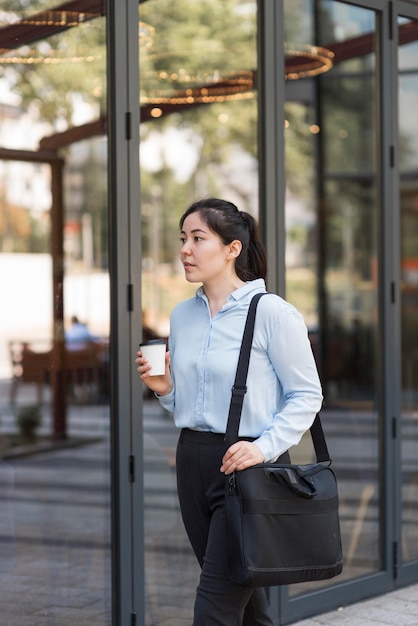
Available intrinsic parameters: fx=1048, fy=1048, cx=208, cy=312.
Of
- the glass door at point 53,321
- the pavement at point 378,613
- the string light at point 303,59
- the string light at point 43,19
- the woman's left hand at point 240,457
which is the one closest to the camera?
the woman's left hand at point 240,457

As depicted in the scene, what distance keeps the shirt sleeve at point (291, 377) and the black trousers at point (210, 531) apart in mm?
163

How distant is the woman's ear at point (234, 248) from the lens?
2.72m

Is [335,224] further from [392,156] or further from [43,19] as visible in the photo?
[392,156]

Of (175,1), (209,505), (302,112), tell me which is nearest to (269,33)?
(209,505)

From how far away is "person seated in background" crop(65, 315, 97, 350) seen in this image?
863 centimetres

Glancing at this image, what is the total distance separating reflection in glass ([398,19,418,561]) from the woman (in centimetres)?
233

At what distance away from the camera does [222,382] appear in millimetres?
2607

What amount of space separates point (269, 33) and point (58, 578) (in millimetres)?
2331

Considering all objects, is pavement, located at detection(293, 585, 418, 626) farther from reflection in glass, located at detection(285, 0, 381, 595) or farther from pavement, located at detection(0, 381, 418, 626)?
reflection in glass, located at detection(285, 0, 381, 595)

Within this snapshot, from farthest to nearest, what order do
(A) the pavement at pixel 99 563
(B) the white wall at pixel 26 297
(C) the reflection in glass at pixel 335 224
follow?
(B) the white wall at pixel 26 297, (C) the reflection in glass at pixel 335 224, (A) the pavement at pixel 99 563

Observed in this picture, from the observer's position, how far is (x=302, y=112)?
425 inches

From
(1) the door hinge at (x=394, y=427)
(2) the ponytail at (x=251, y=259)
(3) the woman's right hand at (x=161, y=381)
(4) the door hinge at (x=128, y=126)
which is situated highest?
(4) the door hinge at (x=128, y=126)

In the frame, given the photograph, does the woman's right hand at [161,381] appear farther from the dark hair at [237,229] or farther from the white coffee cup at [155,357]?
the dark hair at [237,229]

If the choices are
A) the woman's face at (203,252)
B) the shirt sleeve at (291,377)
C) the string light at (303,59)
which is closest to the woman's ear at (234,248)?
the woman's face at (203,252)
